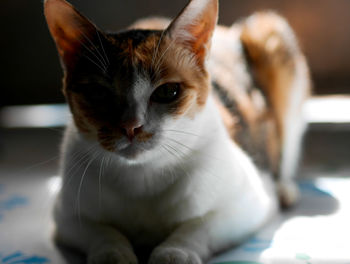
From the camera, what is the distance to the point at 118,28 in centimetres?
353

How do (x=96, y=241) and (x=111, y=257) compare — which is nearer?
(x=111, y=257)

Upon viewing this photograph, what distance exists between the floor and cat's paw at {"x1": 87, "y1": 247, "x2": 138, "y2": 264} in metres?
0.17

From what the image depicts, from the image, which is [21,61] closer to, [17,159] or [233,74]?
[17,159]

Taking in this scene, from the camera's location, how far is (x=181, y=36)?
1.48 meters

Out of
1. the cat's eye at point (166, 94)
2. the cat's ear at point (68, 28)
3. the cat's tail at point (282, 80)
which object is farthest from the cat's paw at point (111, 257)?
the cat's tail at point (282, 80)

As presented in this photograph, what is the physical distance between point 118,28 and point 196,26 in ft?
7.21

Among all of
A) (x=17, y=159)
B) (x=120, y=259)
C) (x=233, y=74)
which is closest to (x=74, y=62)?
(x=120, y=259)

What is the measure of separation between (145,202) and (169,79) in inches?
16.9

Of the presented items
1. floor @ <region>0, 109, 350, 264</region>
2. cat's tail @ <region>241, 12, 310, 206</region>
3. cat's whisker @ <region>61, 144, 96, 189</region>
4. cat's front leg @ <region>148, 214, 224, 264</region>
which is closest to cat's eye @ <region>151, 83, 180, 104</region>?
cat's whisker @ <region>61, 144, 96, 189</region>

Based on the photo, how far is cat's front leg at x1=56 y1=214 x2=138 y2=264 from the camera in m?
1.30

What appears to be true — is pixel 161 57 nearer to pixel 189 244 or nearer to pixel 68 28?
pixel 68 28

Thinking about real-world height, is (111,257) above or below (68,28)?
below

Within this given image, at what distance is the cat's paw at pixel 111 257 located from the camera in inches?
50.6

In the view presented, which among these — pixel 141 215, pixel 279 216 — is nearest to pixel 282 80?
pixel 279 216
